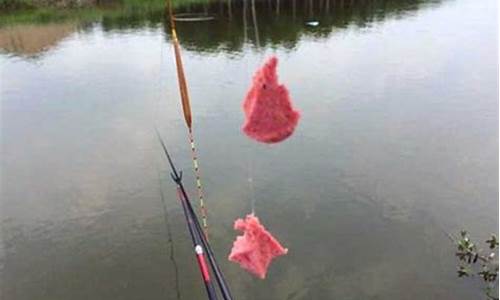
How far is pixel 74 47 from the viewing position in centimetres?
1995

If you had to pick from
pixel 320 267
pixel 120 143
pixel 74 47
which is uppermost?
pixel 74 47

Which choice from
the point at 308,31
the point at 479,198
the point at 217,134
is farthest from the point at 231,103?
the point at 308,31

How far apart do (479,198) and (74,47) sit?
51.8 feet

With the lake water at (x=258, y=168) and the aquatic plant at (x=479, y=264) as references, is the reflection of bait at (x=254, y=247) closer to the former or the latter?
the lake water at (x=258, y=168)

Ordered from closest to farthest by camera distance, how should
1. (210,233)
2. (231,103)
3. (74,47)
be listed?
1. (210,233)
2. (231,103)
3. (74,47)

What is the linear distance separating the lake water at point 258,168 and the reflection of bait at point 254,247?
3472mm

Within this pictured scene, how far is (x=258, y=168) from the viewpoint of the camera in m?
10.5

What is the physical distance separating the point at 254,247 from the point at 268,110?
109 centimetres

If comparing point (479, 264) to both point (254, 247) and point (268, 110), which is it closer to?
point (254, 247)

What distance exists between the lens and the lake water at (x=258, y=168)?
7.95 m

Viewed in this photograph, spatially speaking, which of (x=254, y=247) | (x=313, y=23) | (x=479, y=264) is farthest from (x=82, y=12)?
(x=254, y=247)

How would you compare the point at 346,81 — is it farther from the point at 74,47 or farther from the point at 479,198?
the point at 74,47

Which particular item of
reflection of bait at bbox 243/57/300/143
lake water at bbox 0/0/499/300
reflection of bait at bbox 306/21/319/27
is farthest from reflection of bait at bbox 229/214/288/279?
reflection of bait at bbox 306/21/319/27

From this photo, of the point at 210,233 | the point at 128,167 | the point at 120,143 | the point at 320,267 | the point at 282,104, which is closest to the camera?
the point at 282,104
